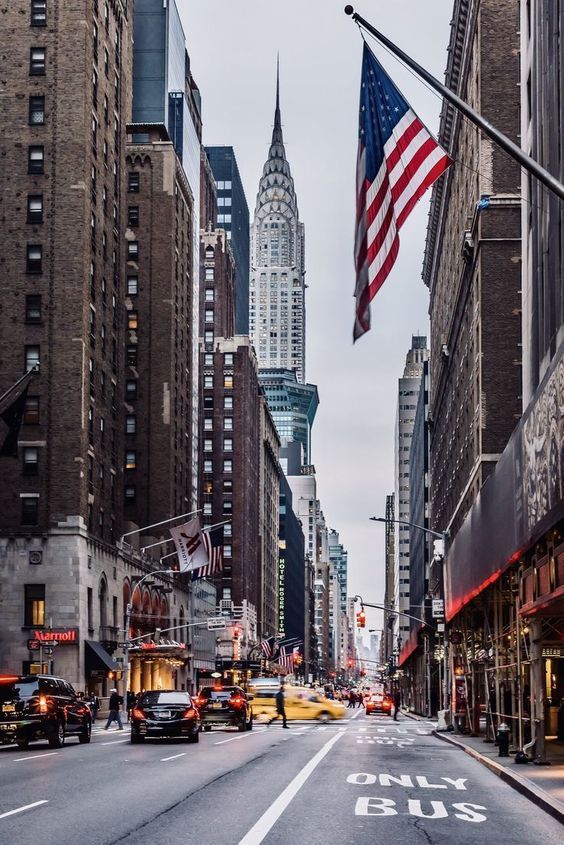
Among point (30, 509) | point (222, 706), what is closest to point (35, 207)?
point (30, 509)

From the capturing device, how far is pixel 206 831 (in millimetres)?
15000

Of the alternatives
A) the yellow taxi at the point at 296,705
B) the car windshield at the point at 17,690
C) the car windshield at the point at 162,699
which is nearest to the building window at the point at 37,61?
the yellow taxi at the point at 296,705

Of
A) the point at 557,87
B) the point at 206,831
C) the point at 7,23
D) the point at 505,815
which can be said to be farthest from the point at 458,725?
the point at 7,23

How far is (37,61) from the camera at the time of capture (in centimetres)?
7600

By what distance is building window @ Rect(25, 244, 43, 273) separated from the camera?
73.8 meters

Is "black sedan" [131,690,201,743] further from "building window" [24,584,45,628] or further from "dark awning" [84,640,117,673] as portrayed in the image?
"building window" [24,584,45,628]

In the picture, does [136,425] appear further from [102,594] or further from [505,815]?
[505,815]

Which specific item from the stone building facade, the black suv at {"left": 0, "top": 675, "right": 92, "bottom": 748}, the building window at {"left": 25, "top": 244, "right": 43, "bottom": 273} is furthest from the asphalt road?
the building window at {"left": 25, "top": 244, "right": 43, "bottom": 273}

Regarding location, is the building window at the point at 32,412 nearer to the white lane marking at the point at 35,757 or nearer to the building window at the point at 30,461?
the building window at the point at 30,461

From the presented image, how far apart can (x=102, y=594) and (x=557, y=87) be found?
51.7m

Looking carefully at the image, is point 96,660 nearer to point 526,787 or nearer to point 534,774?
point 534,774

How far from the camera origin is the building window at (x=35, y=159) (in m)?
74.9

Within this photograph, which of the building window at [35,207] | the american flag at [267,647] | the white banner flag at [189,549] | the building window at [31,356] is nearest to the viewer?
the white banner flag at [189,549]

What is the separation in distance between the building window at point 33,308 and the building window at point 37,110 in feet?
35.3
